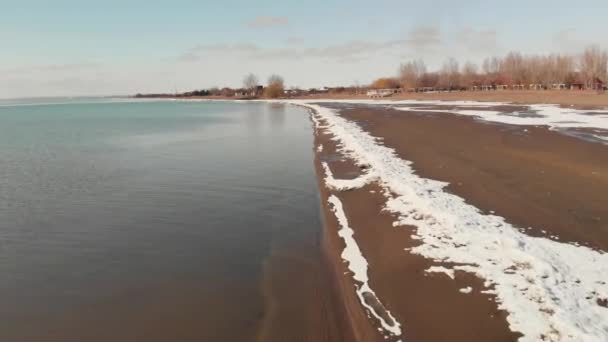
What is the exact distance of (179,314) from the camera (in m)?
6.37

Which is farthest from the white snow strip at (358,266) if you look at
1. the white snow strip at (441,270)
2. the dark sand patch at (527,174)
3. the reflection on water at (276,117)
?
the reflection on water at (276,117)

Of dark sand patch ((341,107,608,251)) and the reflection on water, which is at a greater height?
the reflection on water

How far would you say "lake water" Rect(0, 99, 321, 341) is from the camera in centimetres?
623

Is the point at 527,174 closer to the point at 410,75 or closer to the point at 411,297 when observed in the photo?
the point at 411,297

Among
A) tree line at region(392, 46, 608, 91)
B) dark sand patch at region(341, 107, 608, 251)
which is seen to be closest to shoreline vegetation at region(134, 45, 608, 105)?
tree line at region(392, 46, 608, 91)

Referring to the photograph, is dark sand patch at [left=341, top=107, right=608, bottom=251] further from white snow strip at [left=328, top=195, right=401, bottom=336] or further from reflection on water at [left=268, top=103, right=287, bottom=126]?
reflection on water at [left=268, top=103, right=287, bottom=126]

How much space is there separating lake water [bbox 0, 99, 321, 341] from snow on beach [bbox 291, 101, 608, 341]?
2675 mm

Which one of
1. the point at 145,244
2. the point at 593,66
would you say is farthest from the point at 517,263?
the point at 593,66

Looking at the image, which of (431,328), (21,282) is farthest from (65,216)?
(431,328)

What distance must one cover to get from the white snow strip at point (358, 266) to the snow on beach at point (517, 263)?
0.22 metres

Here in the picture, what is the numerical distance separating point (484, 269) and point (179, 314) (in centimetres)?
513

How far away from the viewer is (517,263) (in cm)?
711

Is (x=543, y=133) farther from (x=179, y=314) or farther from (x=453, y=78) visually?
(x=453, y=78)

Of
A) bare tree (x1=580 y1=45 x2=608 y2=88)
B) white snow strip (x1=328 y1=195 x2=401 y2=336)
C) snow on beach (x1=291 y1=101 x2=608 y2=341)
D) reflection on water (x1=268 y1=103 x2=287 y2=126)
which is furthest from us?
bare tree (x1=580 y1=45 x2=608 y2=88)
